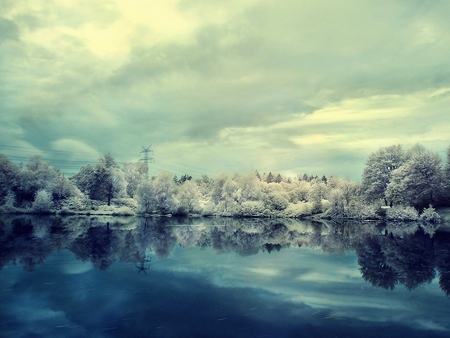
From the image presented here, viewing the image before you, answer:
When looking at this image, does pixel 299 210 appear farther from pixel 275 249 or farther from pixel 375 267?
pixel 375 267

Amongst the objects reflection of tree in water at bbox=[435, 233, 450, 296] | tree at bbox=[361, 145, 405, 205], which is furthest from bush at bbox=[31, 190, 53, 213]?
reflection of tree in water at bbox=[435, 233, 450, 296]

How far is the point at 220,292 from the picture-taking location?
1312 cm

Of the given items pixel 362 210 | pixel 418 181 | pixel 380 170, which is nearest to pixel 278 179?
pixel 362 210

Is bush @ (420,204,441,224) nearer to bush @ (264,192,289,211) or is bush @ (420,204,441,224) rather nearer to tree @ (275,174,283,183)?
bush @ (264,192,289,211)

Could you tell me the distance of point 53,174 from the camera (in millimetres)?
64438

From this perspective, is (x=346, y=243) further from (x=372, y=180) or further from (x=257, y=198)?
(x=257, y=198)

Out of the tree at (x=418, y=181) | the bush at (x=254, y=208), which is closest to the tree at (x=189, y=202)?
the bush at (x=254, y=208)

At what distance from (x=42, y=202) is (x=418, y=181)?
68556 millimetres

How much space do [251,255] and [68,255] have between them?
12278 millimetres

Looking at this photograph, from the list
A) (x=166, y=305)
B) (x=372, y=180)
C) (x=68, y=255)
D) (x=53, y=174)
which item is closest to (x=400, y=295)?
(x=166, y=305)

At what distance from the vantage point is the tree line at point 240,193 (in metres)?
50.6

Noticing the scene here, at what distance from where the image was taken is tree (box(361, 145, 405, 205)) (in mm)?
55562

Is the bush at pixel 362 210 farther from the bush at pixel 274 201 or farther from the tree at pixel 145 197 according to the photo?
the tree at pixel 145 197

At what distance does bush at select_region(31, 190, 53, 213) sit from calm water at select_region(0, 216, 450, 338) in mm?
41476
